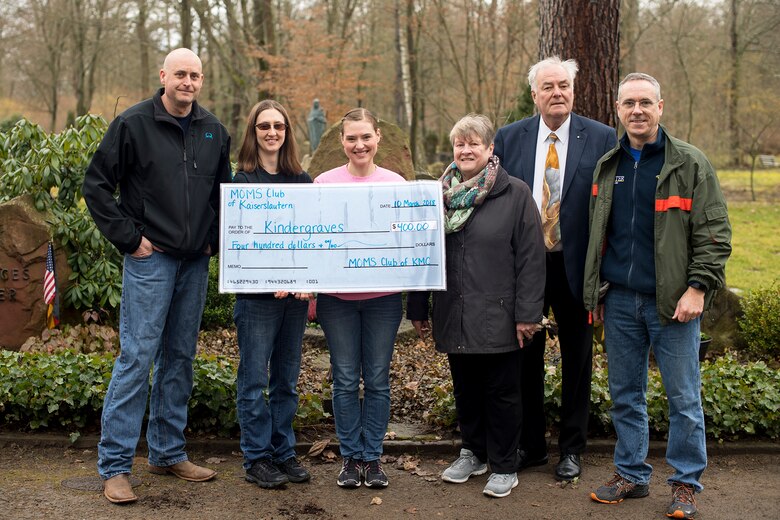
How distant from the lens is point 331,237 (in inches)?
178

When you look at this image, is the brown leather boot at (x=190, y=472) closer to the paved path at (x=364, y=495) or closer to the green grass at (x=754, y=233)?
the paved path at (x=364, y=495)

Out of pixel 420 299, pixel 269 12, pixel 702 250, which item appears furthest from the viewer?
pixel 269 12

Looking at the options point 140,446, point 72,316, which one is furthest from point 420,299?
point 72,316

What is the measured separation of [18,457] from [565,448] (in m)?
3.38

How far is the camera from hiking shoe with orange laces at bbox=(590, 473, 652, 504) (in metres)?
4.39

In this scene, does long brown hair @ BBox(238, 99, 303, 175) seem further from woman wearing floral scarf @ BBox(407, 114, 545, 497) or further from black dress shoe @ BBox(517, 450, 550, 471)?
black dress shoe @ BBox(517, 450, 550, 471)

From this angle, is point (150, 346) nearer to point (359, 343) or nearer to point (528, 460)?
point (359, 343)

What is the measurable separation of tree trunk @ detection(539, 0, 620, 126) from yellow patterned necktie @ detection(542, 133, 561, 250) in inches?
96.6

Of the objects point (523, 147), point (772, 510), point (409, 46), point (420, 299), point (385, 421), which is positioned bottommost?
point (772, 510)

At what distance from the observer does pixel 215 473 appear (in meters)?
4.73

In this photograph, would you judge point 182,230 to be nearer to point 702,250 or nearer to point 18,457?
point 18,457

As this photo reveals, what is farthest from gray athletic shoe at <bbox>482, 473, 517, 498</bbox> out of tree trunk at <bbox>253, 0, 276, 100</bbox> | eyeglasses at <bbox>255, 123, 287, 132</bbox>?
tree trunk at <bbox>253, 0, 276, 100</bbox>

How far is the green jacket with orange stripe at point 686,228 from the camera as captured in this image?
394 cm

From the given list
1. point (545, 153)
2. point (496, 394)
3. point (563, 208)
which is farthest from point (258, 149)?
point (496, 394)
